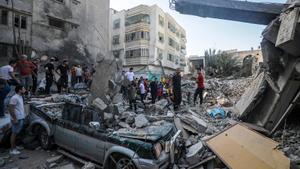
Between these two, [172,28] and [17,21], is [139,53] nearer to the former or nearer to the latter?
[172,28]

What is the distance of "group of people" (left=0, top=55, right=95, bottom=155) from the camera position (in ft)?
18.5

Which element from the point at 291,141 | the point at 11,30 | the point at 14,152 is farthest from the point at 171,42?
the point at 14,152

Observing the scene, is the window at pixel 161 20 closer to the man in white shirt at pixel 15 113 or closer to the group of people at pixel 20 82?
the group of people at pixel 20 82

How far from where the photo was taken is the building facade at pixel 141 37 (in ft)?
101

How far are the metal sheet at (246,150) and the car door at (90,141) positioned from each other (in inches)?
97.9

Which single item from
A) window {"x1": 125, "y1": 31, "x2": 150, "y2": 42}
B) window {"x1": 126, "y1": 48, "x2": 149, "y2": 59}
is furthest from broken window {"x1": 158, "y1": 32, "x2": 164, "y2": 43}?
window {"x1": 126, "y1": 48, "x2": 149, "y2": 59}

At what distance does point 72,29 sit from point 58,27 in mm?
1296

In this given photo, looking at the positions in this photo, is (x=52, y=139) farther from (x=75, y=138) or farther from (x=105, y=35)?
(x=105, y=35)

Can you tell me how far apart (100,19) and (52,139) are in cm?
1732

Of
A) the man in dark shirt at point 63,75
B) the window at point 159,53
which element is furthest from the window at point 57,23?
the window at point 159,53

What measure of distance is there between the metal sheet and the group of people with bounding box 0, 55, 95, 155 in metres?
4.83

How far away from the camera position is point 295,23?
462 cm

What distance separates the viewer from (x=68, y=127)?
5.61m

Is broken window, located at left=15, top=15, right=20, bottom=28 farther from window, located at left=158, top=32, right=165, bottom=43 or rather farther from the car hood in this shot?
window, located at left=158, top=32, right=165, bottom=43
